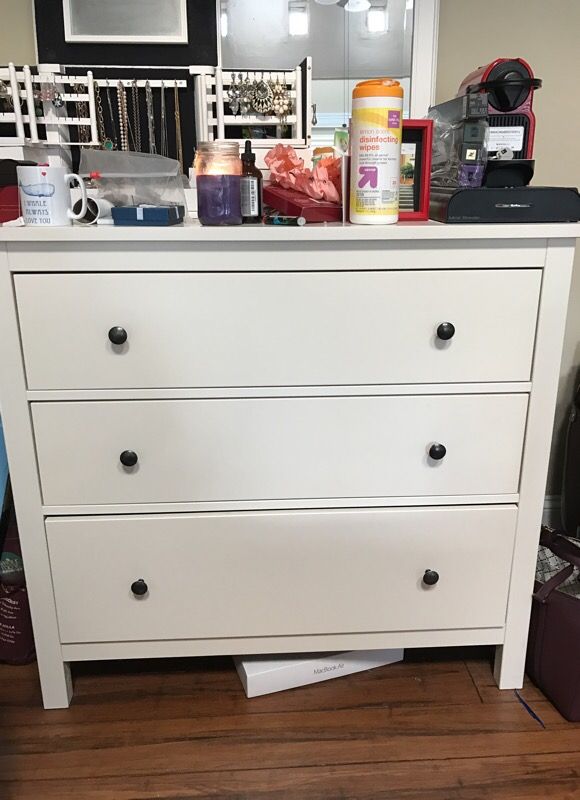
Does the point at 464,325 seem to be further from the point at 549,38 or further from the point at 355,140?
the point at 549,38

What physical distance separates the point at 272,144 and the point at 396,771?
133cm

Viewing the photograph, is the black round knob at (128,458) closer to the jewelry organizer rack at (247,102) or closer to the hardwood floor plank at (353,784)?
the hardwood floor plank at (353,784)

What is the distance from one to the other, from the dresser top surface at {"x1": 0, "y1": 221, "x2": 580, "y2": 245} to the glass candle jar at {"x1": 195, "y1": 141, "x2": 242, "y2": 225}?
0.05m

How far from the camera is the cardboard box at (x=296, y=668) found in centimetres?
144

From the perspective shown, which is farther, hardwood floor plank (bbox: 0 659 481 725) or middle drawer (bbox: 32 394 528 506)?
hardwood floor plank (bbox: 0 659 481 725)

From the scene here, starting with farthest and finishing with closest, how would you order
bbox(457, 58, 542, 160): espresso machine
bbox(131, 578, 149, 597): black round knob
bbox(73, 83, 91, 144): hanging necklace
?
bbox(73, 83, 91, 144): hanging necklace
bbox(131, 578, 149, 597): black round knob
bbox(457, 58, 542, 160): espresso machine

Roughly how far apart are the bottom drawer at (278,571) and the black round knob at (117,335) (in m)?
0.36

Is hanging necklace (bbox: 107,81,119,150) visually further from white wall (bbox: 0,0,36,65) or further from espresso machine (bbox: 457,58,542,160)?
espresso machine (bbox: 457,58,542,160)

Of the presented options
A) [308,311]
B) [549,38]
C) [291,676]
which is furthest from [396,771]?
[549,38]

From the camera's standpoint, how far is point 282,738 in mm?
1348

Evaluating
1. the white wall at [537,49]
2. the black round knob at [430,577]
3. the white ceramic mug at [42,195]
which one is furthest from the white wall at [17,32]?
the black round knob at [430,577]

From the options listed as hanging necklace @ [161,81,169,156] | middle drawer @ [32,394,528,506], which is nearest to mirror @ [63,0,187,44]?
hanging necklace @ [161,81,169,156]

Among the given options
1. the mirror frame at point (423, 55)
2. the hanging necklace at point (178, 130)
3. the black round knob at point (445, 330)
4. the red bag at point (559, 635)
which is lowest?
the red bag at point (559, 635)

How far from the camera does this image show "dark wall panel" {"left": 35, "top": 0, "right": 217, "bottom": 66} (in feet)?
4.70
